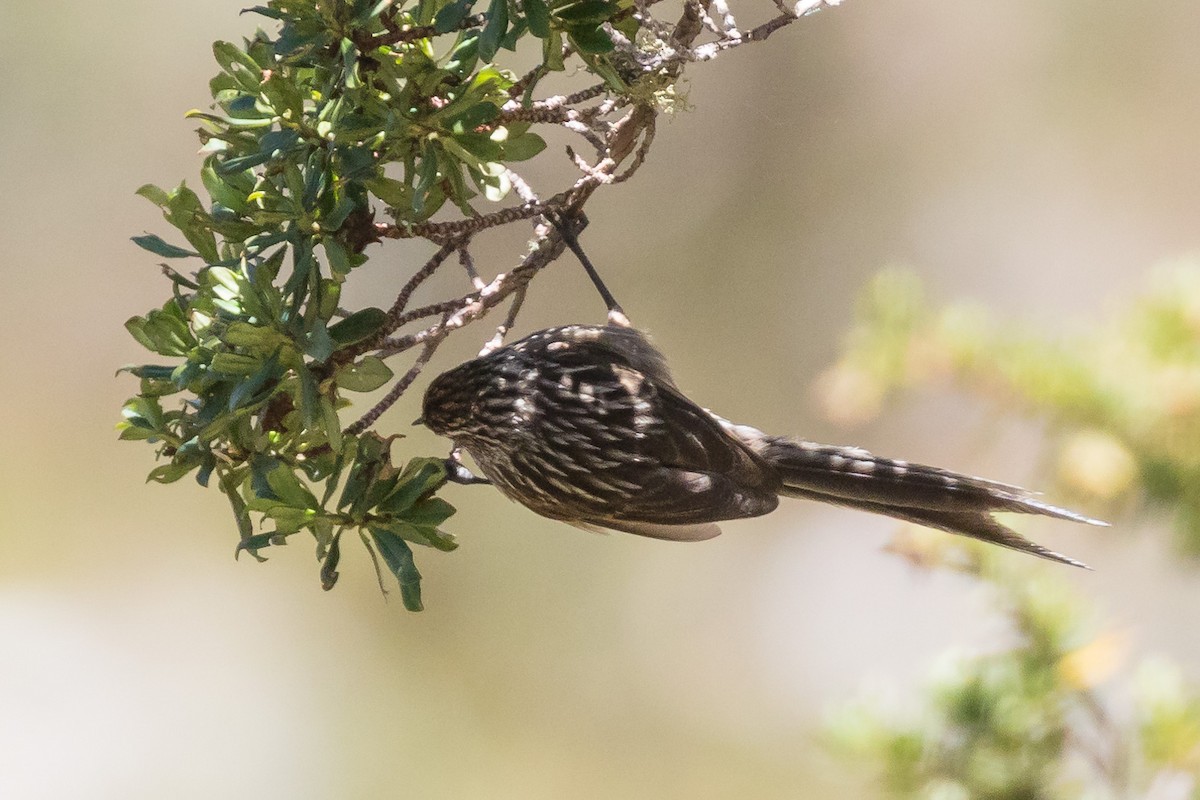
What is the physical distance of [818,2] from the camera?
1.53m

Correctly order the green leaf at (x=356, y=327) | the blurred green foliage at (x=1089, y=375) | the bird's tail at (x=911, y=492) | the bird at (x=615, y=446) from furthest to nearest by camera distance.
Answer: the blurred green foliage at (x=1089, y=375) < the bird at (x=615, y=446) < the bird's tail at (x=911, y=492) < the green leaf at (x=356, y=327)

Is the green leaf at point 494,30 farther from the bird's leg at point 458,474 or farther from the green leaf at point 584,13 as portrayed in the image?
the bird's leg at point 458,474

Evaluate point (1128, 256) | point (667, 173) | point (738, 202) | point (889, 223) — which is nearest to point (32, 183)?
point (667, 173)

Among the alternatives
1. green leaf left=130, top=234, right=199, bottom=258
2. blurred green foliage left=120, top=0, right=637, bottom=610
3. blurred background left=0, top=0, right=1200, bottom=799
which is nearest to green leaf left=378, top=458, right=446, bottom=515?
blurred green foliage left=120, top=0, right=637, bottom=610

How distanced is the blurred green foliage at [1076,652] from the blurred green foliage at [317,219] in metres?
1.18

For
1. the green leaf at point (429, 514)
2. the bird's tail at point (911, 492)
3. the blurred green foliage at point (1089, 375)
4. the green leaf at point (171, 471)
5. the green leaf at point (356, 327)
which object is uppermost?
the blurred green foliage at point (1089, 375)

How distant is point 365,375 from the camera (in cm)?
138

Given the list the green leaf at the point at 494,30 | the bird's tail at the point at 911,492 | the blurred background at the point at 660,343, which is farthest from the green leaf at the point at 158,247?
the blurred background at the point at 660,343

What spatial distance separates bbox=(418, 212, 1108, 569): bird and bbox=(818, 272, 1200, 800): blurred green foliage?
1.14ft

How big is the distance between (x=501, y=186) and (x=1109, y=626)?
1.58m

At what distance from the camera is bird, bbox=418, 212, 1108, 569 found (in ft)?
6.47

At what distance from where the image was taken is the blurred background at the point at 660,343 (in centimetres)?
482

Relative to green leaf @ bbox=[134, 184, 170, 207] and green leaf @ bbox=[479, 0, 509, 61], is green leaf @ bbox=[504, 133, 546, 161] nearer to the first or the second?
green leaf @ bbox=[479, 0, 509, 61]

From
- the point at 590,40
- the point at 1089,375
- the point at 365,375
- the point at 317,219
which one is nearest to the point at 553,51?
the point at 590,40
